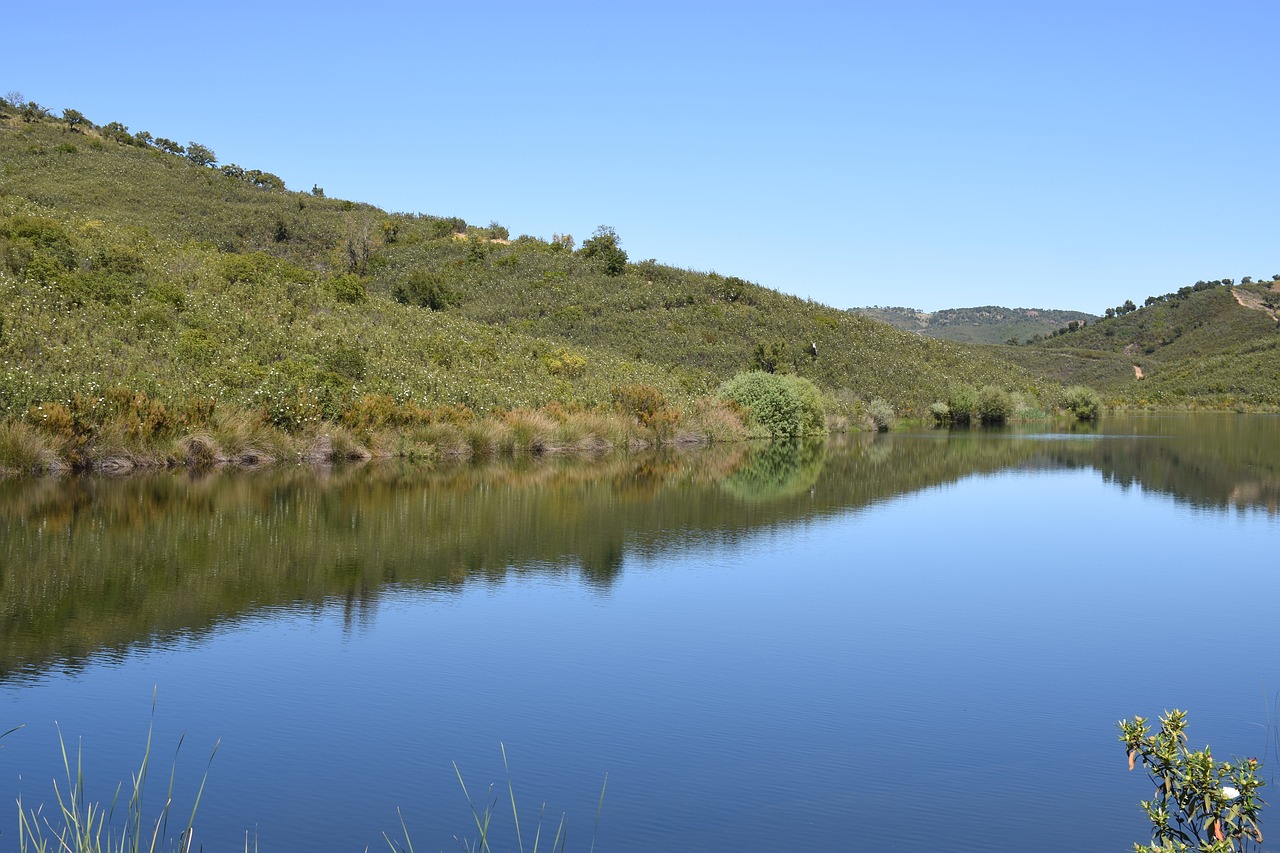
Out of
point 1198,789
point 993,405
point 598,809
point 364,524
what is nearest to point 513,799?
point 598,809

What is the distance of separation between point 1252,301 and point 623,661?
13198 centimetres

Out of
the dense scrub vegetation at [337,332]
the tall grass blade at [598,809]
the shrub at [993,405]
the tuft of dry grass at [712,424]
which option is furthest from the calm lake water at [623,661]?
the shrub at [993,405]

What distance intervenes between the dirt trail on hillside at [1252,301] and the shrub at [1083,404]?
5525 centimetres

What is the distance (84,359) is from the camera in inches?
1134

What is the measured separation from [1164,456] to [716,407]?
1521 cm

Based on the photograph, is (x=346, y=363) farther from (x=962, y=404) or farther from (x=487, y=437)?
(x=962, y=404)

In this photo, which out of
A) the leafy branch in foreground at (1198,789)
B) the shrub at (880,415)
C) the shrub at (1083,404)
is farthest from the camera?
the shrub at (1083,404)

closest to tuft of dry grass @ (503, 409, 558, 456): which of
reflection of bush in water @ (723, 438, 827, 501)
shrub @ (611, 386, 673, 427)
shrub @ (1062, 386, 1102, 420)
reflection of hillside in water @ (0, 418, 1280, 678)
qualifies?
reflection of hillside in water @ (0, 418, 1280, 678)

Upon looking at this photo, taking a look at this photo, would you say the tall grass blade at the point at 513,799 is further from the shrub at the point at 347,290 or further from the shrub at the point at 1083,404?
the shrub at the point at 1083,404

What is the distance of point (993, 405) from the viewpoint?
2425 inches

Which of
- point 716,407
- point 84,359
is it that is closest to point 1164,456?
point 716,407

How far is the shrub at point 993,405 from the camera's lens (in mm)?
61500

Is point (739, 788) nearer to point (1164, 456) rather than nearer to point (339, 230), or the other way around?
point (1164, 456)

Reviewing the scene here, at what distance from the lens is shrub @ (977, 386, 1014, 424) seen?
61.5 m
